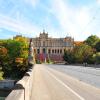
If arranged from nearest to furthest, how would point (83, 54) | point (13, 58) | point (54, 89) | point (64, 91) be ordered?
point (64, 91) < point (54, 89) < point (13, 58) < point (83, 54)

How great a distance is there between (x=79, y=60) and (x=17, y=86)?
135 m

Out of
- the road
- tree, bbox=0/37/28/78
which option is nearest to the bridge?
the road

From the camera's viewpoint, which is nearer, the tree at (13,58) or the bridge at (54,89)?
the bridge at (54,89)

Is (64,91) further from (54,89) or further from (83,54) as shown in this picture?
(83,54)

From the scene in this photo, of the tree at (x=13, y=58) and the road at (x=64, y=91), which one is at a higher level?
the tree at (x=13, y=58)

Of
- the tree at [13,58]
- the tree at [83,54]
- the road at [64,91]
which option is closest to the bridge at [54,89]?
the road at [64,91]

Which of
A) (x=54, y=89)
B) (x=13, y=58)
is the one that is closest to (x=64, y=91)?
(x=54, y=89)

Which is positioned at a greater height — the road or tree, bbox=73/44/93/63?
tree, bbox=73/44/93/63

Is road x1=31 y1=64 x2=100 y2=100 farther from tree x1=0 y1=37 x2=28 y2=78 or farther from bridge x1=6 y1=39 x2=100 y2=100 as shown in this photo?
tree x1=0 y1=37 x2=28 y2=78

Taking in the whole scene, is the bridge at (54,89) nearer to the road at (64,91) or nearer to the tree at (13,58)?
the road at (64,91)

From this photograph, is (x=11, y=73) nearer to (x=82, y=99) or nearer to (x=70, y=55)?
(x=70, y=55)

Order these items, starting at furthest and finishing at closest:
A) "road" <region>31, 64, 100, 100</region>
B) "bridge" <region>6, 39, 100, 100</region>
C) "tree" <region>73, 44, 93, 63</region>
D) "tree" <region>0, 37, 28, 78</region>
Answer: "tree" <region>73, 44, 93, 63</region> < "tree" <region>0, 37, 28, 78</region> < "road" <region>31, 64, 100, 100</region> < "bridge" <region>6, 39, 100, 100</region>

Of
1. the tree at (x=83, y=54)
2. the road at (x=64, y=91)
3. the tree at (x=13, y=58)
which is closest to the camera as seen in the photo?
the road at (x=64, y=91)

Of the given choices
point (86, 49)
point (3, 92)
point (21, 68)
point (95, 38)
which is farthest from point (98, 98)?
point (95, 38)
